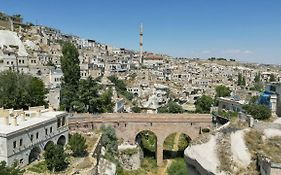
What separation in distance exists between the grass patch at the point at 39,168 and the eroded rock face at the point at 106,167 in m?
4.29

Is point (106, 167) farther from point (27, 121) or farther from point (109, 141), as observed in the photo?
point (27, 121)

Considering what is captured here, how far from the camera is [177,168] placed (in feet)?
110

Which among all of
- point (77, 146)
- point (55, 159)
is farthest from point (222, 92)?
point (55, 159)

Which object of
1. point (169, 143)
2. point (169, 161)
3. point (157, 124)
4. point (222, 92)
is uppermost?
point (222, 92)

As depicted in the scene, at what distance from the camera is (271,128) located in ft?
67.0

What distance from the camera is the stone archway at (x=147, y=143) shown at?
37.8 metres

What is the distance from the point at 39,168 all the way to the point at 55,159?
3.96 ft

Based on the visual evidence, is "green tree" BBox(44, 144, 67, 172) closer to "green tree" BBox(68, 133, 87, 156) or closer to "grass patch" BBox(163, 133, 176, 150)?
"green tree" BBox(68, 133, 87, 156)

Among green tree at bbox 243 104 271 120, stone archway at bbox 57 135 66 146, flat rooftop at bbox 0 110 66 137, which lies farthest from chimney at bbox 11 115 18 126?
green tree at bbox 243 104 271 120

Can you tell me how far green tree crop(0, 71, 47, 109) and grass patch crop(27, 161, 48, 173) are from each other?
9815 millimetres

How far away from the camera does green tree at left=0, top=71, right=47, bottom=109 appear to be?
96.1 feet

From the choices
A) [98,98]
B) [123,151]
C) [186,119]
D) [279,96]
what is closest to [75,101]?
[98,98]

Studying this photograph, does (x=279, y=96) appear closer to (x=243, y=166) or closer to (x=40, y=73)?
(x=243, y=166)

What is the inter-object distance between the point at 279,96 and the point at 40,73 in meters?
30.7
